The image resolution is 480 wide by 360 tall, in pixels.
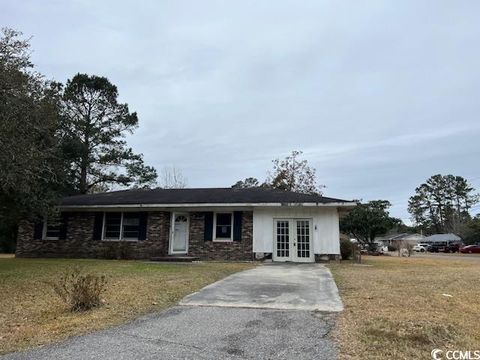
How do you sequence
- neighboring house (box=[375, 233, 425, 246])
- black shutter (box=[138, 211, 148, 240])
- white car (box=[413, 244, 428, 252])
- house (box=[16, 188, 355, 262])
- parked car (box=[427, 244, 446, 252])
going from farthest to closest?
neighboring house (box=[375, 233, 425, 246]) → white car (box=[413, 244, 428, 252]) → parked car (box=[427, 244, 446, 252]) → black shutter (box=[138, 211, 148, 240]) → house (box=[16, 188, 355, 262])

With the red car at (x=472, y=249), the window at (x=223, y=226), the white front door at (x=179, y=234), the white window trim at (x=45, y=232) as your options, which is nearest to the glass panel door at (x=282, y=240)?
the window at (x=223, y=226)

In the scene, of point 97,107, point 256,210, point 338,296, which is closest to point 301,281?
point 338,296

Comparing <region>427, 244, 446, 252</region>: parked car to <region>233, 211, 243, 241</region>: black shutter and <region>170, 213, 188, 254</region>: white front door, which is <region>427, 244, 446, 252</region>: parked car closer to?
<region>233, 211, 243, 241</region>: black shutter

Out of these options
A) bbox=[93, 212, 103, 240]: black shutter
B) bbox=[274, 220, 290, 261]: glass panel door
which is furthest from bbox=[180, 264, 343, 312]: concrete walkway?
bbox=[93, 212, 103, 240]: black shutter

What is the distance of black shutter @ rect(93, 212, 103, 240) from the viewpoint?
2003 cm

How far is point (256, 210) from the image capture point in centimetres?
1883

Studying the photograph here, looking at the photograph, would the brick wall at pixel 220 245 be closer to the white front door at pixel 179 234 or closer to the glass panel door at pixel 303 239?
the white front door at pixel 179 234

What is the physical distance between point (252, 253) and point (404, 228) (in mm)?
95757

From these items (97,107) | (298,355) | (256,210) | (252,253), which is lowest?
(298,355)

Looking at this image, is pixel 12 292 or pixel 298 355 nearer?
pixel 298 355

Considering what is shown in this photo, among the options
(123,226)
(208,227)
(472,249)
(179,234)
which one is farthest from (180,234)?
(472,249)

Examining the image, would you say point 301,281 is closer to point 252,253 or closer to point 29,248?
point 252,253

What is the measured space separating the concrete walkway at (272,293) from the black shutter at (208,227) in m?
7.43

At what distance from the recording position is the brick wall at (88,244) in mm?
19219
